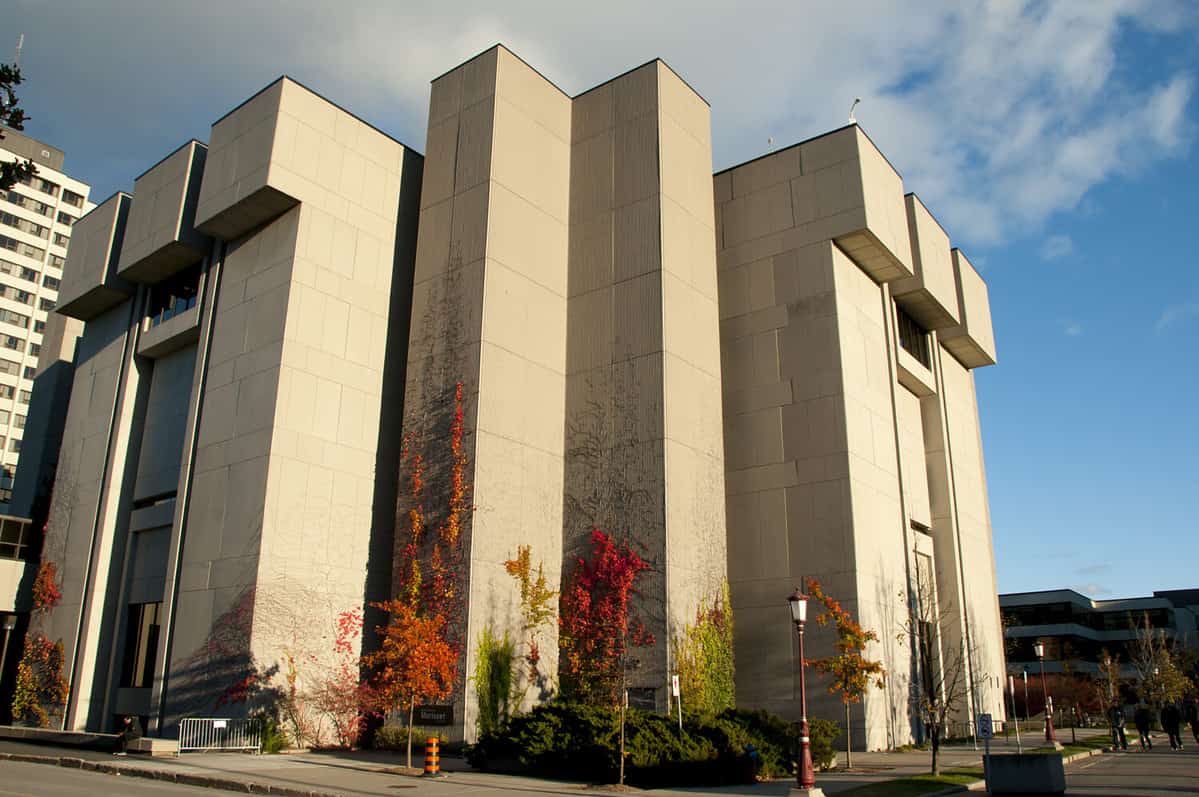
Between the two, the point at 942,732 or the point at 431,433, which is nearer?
the point at 431,433

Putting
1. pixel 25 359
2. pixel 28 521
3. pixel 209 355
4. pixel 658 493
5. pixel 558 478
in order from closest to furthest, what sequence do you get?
pixel 658 493 → pixel 558 478 → pixel 209 355 → pixel 28 521 → pixel 25 359

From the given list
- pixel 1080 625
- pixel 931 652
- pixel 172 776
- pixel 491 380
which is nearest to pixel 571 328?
pixel 491 380

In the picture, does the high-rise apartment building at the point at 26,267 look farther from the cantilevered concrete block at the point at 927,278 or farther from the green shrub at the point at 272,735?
the cantilevered concrete block at the point at 927,278

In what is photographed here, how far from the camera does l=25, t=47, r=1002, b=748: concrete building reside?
106 ft

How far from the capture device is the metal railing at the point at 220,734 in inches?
1127

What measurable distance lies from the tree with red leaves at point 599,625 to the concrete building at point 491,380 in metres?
0.65

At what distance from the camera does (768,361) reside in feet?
126

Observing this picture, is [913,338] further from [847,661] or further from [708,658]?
[708,658]

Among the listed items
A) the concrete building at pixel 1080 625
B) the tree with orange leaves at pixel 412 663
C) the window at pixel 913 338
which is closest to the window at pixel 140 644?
the tree with orange leaves at pixel 412 663

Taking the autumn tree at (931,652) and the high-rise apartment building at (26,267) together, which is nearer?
the autumn tree at (931,652)

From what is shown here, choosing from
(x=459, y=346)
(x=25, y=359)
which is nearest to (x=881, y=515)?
(x=459, y=346)

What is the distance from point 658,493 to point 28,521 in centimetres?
Answer: 3231

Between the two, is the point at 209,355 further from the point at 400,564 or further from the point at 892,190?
the point at 892,190

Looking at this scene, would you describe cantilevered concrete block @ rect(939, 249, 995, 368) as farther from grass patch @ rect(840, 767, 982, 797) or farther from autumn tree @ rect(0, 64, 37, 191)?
autumn tree @ rect(0, 64, 37, 191)
